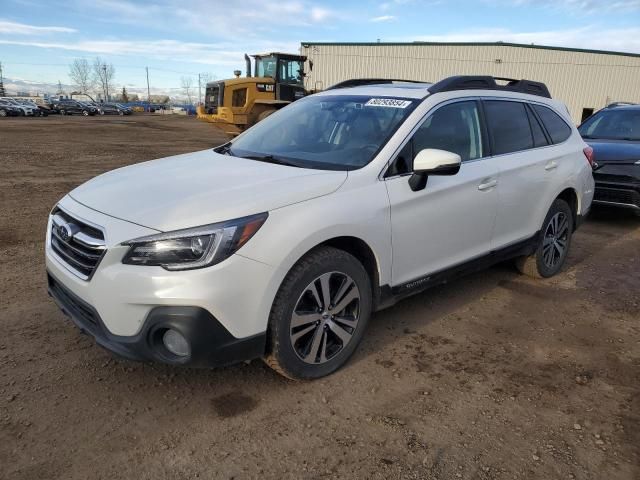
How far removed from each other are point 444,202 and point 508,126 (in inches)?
48.6

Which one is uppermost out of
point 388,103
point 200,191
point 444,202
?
point 388,103

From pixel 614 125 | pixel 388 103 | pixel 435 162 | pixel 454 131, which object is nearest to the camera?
pixel 435 162

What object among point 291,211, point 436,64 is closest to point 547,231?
point 291,211

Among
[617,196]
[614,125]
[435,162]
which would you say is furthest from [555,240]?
[614,125]

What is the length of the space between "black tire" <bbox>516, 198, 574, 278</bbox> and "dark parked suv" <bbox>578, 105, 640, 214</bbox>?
245 cm

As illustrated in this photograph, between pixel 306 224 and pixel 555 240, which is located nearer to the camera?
pixel 306 224

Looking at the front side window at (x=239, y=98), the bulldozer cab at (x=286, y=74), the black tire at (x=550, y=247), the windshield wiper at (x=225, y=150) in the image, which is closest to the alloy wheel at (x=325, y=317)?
the windshield wiper at (x=225, y=150)

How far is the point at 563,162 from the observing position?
4836 millimetres

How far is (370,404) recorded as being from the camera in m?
2.94

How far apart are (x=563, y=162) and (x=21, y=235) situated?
5.82 meters

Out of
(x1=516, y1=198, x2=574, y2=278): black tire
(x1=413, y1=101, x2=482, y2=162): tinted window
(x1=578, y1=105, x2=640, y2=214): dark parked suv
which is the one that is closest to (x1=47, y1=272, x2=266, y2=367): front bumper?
(x1=413, y1=101, x2=482, y2=162): tinted window

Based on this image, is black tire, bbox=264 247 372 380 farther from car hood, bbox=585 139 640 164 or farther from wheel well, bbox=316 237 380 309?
car hood, bbox=585 139 640 164

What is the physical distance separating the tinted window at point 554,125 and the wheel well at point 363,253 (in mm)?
2565

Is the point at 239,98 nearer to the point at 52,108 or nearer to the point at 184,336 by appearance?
the point at 184,336
